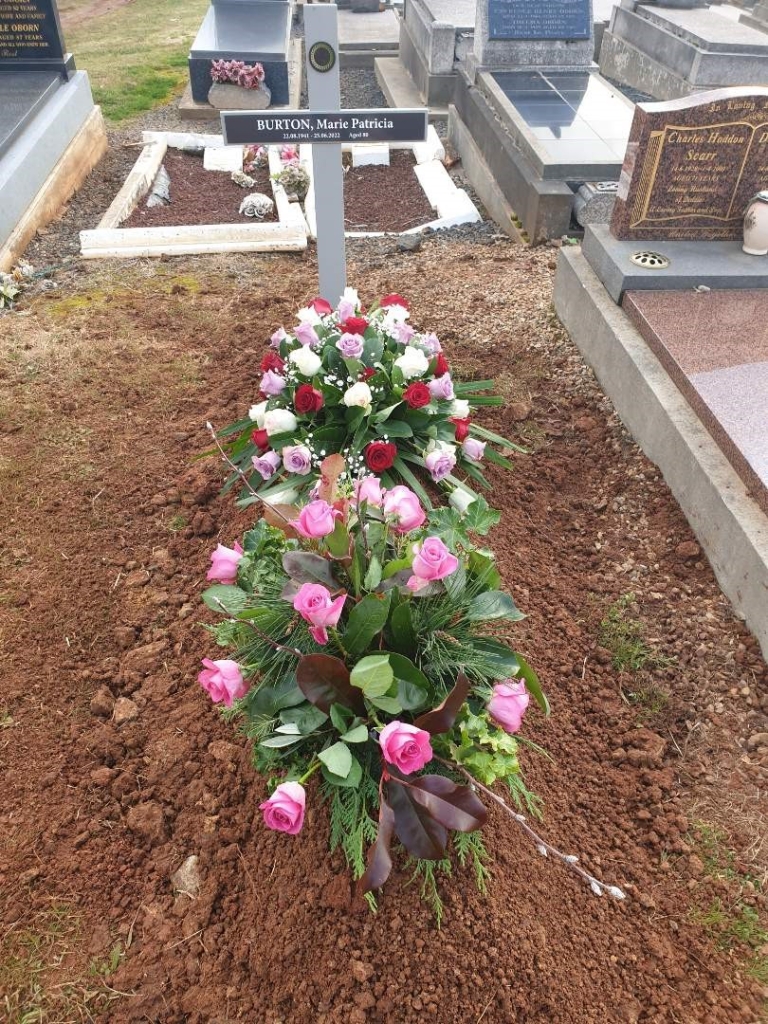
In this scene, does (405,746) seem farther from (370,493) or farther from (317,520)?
(370,493)

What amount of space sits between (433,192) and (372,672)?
→ 23.8 feet

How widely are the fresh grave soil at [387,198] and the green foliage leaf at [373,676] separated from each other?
6337 millimetres

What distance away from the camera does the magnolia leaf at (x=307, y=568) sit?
2.02 m

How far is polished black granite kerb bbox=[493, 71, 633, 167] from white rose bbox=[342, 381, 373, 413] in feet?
14.5

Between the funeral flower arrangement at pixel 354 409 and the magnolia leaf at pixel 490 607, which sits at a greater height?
the magnolia leaf at pixel 490 607

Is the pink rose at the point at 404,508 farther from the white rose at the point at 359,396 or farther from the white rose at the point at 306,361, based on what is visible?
the white rose at the point at 306,361

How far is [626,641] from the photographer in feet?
9.95

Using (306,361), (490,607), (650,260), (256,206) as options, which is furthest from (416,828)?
(256,206)

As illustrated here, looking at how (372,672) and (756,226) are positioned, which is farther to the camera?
(756,226)

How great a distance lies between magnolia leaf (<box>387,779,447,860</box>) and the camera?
1.77 m

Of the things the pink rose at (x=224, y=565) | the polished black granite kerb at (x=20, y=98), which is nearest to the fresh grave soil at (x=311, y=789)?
the pink rose at (x=224, y=565)

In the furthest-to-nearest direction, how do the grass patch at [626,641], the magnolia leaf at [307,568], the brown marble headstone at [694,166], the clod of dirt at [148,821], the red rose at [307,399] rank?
1. the brown marble headstone at [694,166]
2. the red rose at [307,399]
3. the grass patch at [626,641]
4. the clod of dirt at [148,821]
5. the magnolia leaf at [307,568]

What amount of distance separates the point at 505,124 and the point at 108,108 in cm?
628

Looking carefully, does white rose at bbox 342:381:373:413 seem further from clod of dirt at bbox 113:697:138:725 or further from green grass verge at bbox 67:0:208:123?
green grass verge at bbox 67:0:208:123
